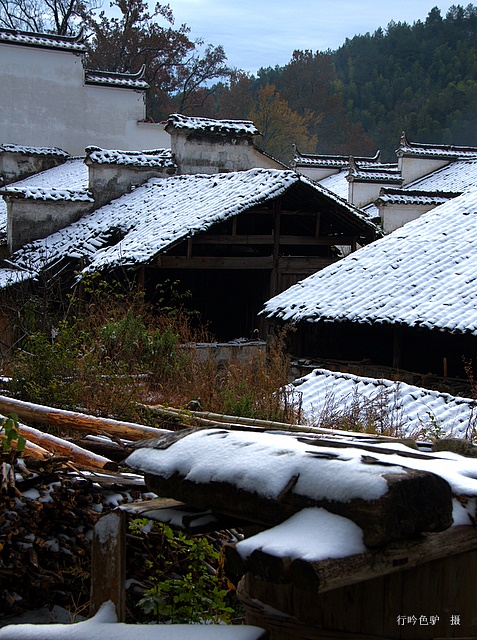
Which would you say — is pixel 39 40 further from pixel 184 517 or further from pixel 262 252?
pixel 184 517

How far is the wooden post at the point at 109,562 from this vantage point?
94.7 inches

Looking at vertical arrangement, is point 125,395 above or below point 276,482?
below

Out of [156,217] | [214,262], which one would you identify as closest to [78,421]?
[214,262]

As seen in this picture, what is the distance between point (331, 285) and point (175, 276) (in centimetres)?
421

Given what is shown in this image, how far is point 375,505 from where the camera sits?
1.91m

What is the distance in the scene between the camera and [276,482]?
2.11 meters

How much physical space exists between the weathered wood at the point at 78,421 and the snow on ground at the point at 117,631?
385cm

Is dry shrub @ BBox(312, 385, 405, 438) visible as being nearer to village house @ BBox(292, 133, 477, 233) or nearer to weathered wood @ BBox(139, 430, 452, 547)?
weathered wood @ BBox(139, 430, 452, 547)

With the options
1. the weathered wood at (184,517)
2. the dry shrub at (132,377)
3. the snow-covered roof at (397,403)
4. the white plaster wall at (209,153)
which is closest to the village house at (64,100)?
the white plaster wall at (209,153)

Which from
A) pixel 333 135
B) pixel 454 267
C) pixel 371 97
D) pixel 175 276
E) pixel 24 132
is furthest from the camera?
pixel 371 97

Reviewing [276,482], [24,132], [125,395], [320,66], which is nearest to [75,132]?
[24,132]

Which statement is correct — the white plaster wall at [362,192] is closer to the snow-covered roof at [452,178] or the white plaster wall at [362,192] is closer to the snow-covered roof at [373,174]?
the snow-covered roof at [373,174]

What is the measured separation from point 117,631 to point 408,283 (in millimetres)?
12248

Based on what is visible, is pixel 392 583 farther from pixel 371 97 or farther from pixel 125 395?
pixel 371 97
